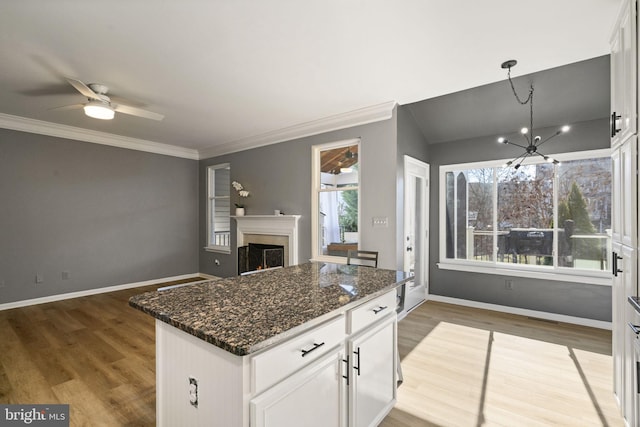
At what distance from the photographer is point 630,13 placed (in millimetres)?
1700

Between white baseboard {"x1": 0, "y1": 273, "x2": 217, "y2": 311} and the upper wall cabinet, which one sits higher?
the upper wall cabinet

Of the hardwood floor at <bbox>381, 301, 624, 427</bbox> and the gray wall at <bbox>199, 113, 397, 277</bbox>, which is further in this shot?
the gray wall at <bbox>199, 113, 397, 277</bbox>

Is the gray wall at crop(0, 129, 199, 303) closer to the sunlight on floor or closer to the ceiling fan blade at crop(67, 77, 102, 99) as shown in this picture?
the ceiling fan blade at crop(67, 77, 102, 99)

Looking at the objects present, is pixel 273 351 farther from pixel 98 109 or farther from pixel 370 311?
pixel 98 109

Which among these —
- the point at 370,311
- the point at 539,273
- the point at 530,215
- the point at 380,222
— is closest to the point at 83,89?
the point at 370,311

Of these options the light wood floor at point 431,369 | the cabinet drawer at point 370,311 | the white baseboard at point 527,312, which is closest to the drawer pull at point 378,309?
the cabinet drawer at point 370,311

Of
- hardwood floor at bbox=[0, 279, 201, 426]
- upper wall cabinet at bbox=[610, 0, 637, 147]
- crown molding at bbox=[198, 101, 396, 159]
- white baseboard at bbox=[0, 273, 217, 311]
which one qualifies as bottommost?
hardwood floor at bbox=[0, 279, 201, 426]

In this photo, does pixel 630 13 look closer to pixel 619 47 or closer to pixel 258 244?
pixel 619 47

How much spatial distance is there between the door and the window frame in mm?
239

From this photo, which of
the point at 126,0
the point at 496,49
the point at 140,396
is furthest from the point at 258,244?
the point at 496,49

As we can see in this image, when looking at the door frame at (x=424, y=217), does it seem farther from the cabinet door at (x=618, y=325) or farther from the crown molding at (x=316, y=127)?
the cabinet door at (x=618, y=325)

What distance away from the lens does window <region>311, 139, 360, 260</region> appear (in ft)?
13.8

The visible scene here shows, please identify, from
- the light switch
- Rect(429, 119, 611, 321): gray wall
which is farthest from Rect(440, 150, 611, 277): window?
the light switch

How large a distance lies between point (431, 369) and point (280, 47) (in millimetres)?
3046
